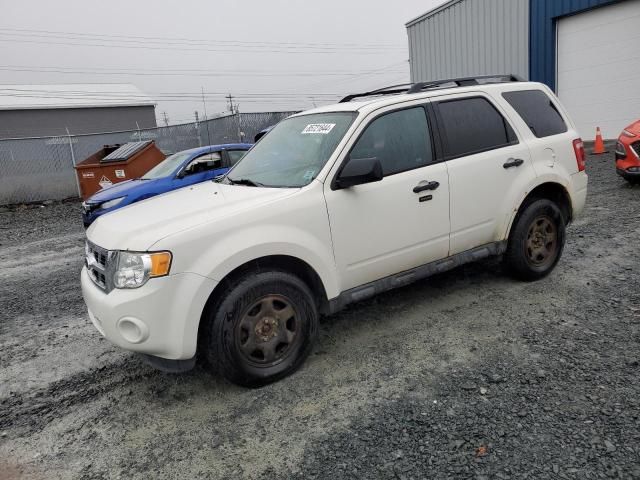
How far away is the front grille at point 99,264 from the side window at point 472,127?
8.91ft

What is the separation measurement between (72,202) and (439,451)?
15022 mm

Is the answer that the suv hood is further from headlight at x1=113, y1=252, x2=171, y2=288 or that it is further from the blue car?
the blue car

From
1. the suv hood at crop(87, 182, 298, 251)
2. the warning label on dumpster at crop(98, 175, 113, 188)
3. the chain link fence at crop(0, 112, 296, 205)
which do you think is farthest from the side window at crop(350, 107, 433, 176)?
the chain link fence at crop(0, 112, 296, 205)

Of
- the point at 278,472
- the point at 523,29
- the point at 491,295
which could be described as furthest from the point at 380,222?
the point at 523,29

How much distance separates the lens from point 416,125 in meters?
3.99

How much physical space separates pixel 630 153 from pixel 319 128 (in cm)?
646

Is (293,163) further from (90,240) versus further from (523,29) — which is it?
(523,29)

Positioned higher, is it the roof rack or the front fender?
the roof rack

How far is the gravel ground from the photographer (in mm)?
2535

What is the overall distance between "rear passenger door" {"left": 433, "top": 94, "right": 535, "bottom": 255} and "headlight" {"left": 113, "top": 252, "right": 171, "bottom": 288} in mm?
2336

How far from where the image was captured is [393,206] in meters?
3.70

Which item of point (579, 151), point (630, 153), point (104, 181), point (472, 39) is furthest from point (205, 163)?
point (472, 39)

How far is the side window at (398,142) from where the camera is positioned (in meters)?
3.74

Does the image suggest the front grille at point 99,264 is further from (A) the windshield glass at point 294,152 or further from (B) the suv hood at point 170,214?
(A) the windshield glass at point 294,152
